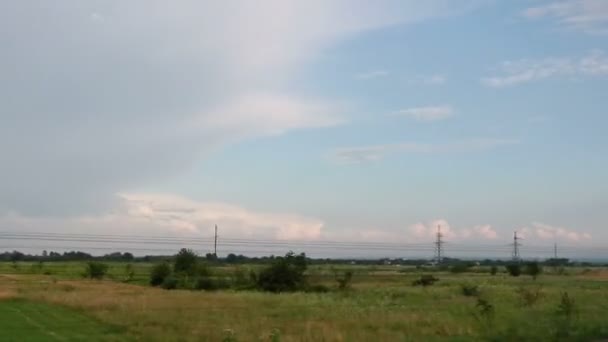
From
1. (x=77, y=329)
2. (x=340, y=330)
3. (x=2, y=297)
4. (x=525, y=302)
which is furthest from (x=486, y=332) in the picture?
(x=2, y=297)

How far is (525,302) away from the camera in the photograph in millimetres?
44594

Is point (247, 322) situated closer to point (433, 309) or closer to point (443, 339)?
point (443, 339)

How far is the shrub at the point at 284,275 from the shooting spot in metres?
76.4

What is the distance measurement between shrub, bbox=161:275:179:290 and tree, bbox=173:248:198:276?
348cm

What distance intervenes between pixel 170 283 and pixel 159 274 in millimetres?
4817

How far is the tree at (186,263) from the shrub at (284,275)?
448 inches

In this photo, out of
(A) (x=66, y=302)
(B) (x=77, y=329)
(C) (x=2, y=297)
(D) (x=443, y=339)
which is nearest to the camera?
(D) (x=443, y=339)

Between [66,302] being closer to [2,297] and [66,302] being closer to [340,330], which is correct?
[2,297]

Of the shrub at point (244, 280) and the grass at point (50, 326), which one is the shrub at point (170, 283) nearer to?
the shrub at point (244, 280)

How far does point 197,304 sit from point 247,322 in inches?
576

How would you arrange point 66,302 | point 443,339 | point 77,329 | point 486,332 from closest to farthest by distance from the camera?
point 443,339 → point 486,332 → point 77,329 → point 66,302

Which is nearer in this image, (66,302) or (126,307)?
(126,307)

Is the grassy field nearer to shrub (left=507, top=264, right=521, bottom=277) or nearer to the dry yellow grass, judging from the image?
the dry yellow grass

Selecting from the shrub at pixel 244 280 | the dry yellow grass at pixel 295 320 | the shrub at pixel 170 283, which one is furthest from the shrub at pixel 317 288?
the dry yellow grass at pixel 295 320
